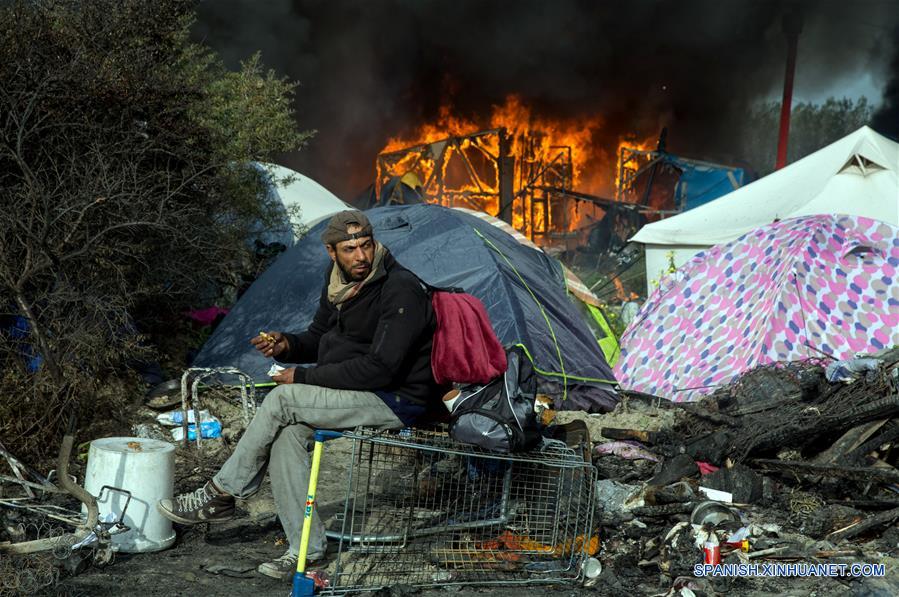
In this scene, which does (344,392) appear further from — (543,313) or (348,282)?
(543,313)

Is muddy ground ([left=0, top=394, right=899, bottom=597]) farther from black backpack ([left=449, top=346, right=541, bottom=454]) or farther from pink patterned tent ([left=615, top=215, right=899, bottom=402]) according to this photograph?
pink patterned tent ([left=615, top=215, right=899, bottom=402])

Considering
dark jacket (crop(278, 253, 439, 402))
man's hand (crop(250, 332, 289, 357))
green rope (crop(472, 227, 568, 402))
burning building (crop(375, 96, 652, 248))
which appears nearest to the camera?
dark jacket (crop(278, 253, 439, 402))

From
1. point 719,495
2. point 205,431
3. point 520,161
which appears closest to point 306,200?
point 205,431

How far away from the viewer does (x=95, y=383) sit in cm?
663

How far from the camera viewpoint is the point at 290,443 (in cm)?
413

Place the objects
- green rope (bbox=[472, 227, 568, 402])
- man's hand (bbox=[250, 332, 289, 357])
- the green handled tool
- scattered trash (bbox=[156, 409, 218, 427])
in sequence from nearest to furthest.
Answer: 1. the green handled tool
2. man's hand (bbox=[250, 332, 289, 357])
3. scattered trash (bbox=[156, 409, 218, 427])
4. green rope (bbox=[472, 227, 568, 402])

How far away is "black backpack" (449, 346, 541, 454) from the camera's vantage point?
4.04 metres

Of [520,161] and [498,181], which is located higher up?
[520,161]

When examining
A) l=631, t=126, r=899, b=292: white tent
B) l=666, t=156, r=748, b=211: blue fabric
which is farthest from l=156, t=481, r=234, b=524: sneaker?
l=666, t=156, r=748, b=211: blue fabric

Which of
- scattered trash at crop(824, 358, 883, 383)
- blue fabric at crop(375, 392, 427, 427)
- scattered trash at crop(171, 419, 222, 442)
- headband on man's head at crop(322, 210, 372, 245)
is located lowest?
scattered trash at crop(171, 419, 222, 442)

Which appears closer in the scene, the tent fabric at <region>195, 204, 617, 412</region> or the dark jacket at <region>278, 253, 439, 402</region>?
the dark jacket at <region>278, 253, 439, 402</region>

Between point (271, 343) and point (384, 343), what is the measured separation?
70 centimetres

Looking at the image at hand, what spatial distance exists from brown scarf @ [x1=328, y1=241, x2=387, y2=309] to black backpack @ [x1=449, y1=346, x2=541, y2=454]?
710 millimetres

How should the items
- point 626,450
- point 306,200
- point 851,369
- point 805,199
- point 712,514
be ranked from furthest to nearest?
point 306,200 → point 805,199 → point 626,450 → point 851,369 → point 712,514
